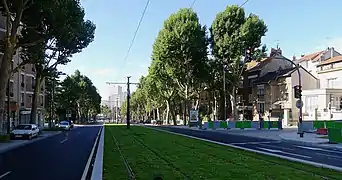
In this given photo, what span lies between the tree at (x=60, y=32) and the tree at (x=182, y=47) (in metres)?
21.6

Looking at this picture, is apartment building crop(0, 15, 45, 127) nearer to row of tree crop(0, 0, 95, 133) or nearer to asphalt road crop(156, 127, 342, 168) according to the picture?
row of tree crop(0, 0, 95, 133)

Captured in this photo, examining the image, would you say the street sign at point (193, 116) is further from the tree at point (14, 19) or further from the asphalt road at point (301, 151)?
the asphalt road at point (301, 151)

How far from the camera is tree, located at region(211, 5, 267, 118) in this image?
6016cm

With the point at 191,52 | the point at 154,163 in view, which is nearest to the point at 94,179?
the point at 154,163

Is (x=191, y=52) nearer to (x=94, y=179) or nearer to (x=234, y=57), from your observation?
(x=234, y=57)

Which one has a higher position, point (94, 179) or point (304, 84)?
point (304, 84)

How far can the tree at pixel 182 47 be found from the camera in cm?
6512

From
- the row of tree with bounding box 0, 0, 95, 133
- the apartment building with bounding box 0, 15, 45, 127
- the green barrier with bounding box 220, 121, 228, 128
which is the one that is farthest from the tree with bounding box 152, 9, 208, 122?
the row of tree with bounding box 0, 0, 95, 133

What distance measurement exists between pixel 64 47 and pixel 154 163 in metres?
30.0

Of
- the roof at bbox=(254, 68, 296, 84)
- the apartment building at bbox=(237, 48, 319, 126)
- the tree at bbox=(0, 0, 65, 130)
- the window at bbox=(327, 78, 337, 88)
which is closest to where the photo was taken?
the tree at bbox=(0, 0, 65, 130)

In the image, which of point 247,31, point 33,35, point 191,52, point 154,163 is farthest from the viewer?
point 191,52

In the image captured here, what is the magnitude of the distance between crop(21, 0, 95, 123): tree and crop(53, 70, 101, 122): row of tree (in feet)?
178

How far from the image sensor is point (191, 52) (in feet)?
214

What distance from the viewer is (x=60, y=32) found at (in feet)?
112
